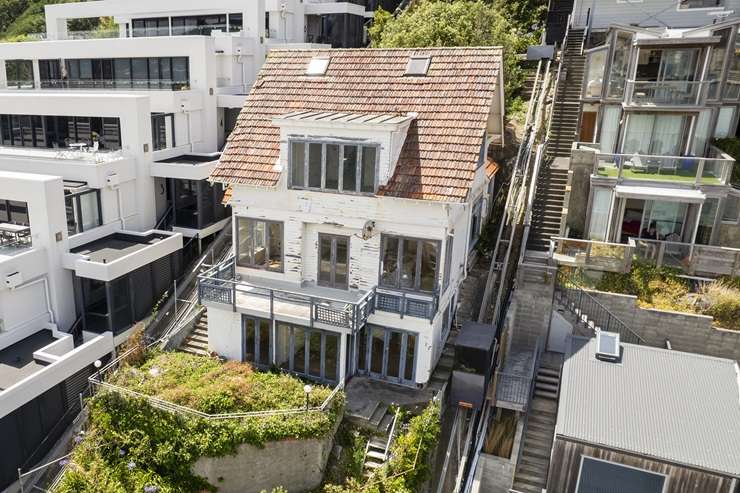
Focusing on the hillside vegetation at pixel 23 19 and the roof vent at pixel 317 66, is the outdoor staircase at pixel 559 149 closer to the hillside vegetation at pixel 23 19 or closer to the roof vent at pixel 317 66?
the roof vent at pixel 317 66

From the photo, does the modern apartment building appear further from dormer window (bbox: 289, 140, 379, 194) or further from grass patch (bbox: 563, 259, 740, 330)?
dormer window (bbox: 289, 140, 379, 194)

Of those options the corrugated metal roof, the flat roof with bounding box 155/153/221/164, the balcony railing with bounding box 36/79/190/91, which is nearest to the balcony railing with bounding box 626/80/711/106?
the corrugated metal roof

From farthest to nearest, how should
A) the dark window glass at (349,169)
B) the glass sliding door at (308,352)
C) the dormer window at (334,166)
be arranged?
1. the glass sliding door at (308,352)
2. the dark window glass at (349,169)
3. the dormer window at (334,166)

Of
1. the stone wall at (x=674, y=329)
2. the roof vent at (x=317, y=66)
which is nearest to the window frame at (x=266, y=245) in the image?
the roof vent at (x=317, y=66)

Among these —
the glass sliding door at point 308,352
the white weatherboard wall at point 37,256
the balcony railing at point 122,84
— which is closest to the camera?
the glass sliding door at point 308,352

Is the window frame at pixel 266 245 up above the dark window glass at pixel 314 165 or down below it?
below

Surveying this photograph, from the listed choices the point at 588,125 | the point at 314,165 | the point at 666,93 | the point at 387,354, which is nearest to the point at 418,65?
the point at 314,165
